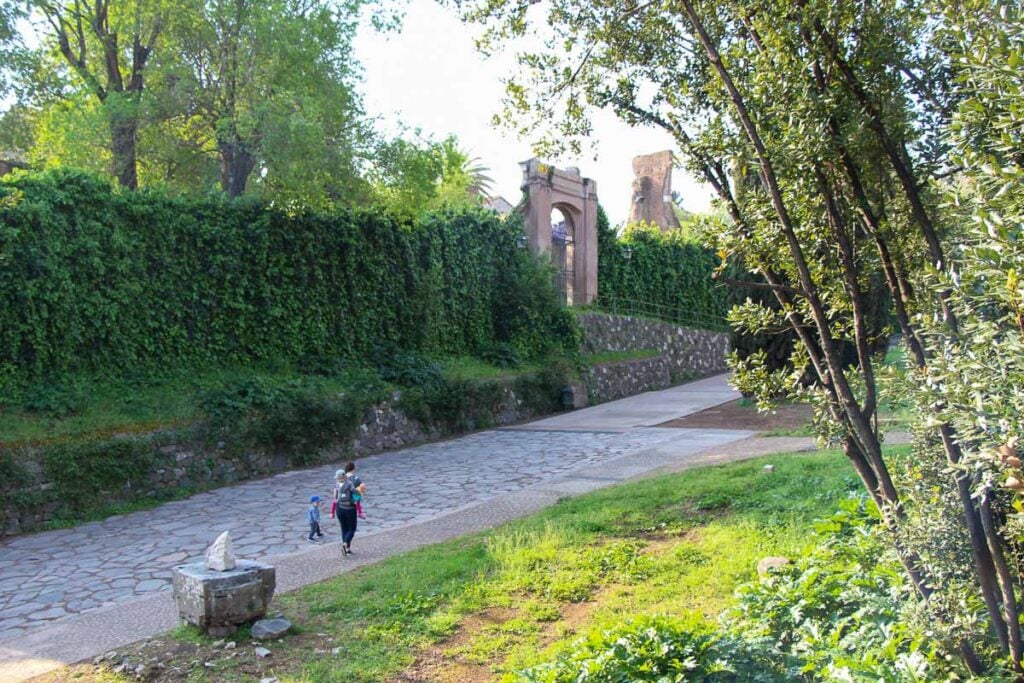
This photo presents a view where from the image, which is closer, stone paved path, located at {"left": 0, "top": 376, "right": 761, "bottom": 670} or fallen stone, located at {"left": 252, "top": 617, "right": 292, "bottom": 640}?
fallen stone, located at {"left": 252, "top": 617, "right": 292, "bottom": 640}

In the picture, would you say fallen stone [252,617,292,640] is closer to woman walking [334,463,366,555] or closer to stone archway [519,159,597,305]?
woman walking [334,463,366,555]

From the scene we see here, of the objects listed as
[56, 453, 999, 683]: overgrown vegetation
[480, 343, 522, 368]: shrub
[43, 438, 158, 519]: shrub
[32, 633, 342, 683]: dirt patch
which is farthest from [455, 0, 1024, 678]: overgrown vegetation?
[480, 343, 522, 368]: shrub

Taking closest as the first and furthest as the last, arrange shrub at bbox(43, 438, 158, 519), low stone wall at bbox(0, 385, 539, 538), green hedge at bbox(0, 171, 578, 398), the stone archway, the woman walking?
the woman walking → low stone wall at bbox(0, 385, 539, 538) → shrub at bbox(43, 438, 158, 519) → green hedge at bbox(0, 171, 578, 398) → the stone archway

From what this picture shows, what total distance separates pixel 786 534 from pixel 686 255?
1062 inches

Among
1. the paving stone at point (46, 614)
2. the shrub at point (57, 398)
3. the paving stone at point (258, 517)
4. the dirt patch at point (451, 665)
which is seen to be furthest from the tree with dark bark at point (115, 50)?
the dirt patch at point (451, 665)

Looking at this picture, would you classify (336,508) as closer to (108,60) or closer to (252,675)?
(252,675)

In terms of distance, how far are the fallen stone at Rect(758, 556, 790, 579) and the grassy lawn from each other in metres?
0.24

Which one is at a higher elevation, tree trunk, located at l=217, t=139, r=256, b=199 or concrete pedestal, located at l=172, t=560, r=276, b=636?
tree trunk, located at l=217, t=139, r=256, b=199

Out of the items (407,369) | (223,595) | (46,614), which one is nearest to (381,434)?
(407,369)

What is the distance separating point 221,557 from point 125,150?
14410 millimetres

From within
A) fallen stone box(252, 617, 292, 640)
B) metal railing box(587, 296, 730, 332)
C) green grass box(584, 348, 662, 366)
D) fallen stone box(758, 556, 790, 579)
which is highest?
metal railing box(587, 296, 730, 332)

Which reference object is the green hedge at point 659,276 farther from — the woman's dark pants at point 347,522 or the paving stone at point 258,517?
the woman's dark pants at point 347,522

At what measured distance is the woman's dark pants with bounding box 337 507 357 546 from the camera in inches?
330

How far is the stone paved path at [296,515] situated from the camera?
298 inches
